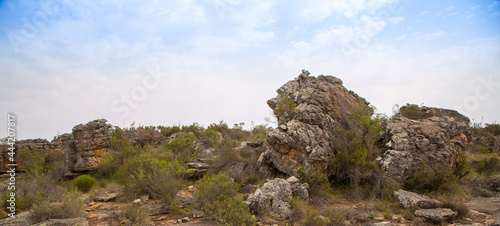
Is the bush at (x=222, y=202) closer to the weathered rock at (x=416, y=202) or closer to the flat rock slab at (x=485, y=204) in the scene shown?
the weathered rock at (x=416, y=202)

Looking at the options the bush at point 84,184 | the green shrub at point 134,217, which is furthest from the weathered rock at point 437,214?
the bush at point 84,184

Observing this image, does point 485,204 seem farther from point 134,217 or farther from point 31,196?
point 31,196

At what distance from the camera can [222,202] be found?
781cm

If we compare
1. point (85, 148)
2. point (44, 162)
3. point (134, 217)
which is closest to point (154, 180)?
point (134, 217)

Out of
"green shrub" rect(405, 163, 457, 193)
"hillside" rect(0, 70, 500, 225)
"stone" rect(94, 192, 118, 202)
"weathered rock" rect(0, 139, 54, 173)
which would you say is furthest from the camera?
"weathered rock" rect(0, 139, 54, 173)

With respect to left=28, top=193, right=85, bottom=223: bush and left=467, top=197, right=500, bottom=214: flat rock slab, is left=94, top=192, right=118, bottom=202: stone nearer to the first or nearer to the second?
→ left=28, top=193, right=85, bottom=223: bush

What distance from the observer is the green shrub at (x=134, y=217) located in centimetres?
706

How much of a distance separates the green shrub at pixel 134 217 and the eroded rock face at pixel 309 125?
549cm

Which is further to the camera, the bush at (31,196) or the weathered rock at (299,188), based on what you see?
the weathered rock at (299,188)

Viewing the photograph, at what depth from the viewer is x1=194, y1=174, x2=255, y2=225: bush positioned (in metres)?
7.15

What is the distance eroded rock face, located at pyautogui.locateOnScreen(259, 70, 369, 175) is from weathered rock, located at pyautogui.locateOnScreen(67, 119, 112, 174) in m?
8.38

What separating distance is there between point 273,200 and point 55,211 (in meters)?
6.08

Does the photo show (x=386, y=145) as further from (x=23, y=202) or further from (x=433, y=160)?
(x=23, y=202)

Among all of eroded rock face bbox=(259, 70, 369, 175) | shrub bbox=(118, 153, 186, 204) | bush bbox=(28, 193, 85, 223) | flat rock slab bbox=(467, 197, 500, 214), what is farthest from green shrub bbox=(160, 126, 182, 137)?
flat rock slab bbox=(467, 197, 500, 214)
